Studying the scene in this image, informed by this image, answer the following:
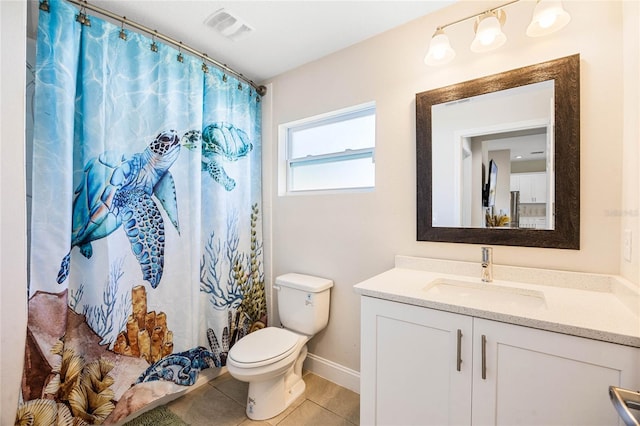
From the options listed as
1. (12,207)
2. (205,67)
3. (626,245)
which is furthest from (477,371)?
(205,67)

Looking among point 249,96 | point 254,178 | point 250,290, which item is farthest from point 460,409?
point 249,96

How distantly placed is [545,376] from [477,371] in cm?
20

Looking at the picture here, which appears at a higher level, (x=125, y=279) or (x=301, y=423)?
(x=125, y=279)

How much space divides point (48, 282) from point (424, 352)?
1.73 m

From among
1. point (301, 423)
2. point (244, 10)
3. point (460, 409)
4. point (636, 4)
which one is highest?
point (244, 10)

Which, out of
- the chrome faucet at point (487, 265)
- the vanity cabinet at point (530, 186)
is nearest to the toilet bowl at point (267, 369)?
the chrome faucet at point (487, 265)

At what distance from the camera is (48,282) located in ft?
4.28

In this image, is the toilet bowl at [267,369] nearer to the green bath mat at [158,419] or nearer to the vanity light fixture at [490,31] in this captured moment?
the green bath mat at [158,419]

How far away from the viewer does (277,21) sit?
5.49 feet

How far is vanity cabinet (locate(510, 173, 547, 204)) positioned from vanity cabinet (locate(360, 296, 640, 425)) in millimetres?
706

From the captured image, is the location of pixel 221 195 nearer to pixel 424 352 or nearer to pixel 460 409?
pixel 424 352

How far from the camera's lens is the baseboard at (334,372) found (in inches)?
74.7

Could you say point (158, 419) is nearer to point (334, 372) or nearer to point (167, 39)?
point (334, 372)

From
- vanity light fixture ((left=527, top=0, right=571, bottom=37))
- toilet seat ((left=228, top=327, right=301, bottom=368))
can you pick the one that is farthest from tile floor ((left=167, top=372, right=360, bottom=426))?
vanity light fixture ((left=527, top=0, right=571, bottom=37))
